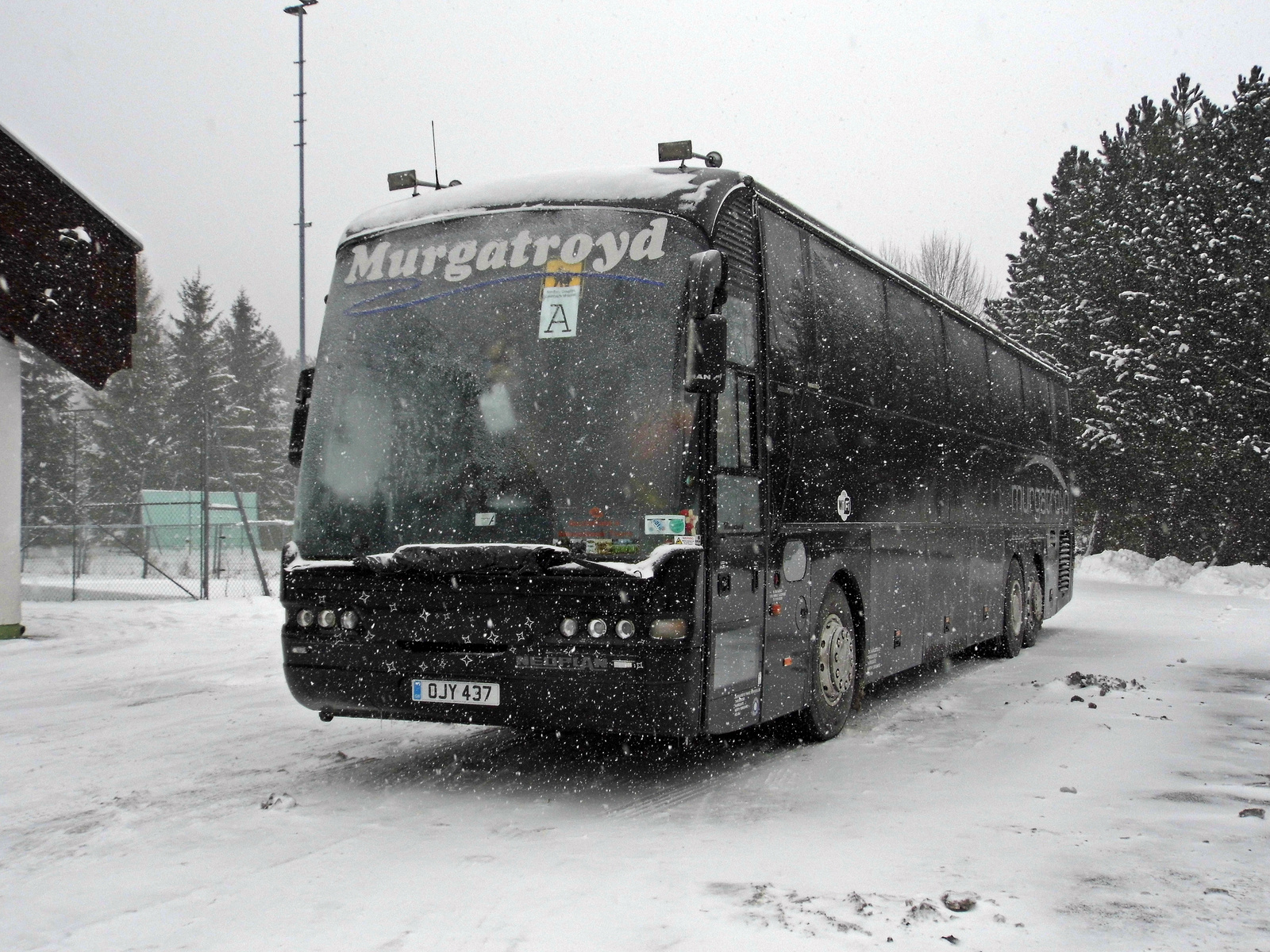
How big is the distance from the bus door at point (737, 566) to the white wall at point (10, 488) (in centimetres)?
1137

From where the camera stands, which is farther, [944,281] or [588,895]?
[944,281]

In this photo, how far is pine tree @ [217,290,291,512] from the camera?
59.3m

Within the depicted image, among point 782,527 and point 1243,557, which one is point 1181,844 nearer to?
point 782,527

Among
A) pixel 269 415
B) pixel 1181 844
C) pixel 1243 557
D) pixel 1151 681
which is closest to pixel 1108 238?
pixel 1243 557

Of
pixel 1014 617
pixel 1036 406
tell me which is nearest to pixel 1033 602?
pixel 1014 617

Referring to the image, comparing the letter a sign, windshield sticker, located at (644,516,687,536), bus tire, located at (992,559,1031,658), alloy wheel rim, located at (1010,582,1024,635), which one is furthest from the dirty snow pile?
the letter a sign

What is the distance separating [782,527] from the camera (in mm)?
7832

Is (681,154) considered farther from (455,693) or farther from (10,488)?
(10,488)

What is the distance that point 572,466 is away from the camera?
671 cm

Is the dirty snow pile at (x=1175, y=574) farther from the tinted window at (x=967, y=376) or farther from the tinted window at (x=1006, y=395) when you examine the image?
the tinted window at (x=967, y=376)

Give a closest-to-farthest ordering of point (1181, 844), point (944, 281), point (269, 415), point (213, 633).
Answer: point (1181, 844) < point (213, 633) < point (944, 281) < point (269, 415)

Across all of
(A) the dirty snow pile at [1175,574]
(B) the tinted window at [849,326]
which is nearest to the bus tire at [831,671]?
(B) the tinted window at [849,326]

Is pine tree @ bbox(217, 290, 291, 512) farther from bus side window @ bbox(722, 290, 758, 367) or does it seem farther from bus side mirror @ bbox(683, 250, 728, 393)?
bus side mirror @ bbox(683, 250, 728, 393)

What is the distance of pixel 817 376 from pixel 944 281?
52.9 meters
